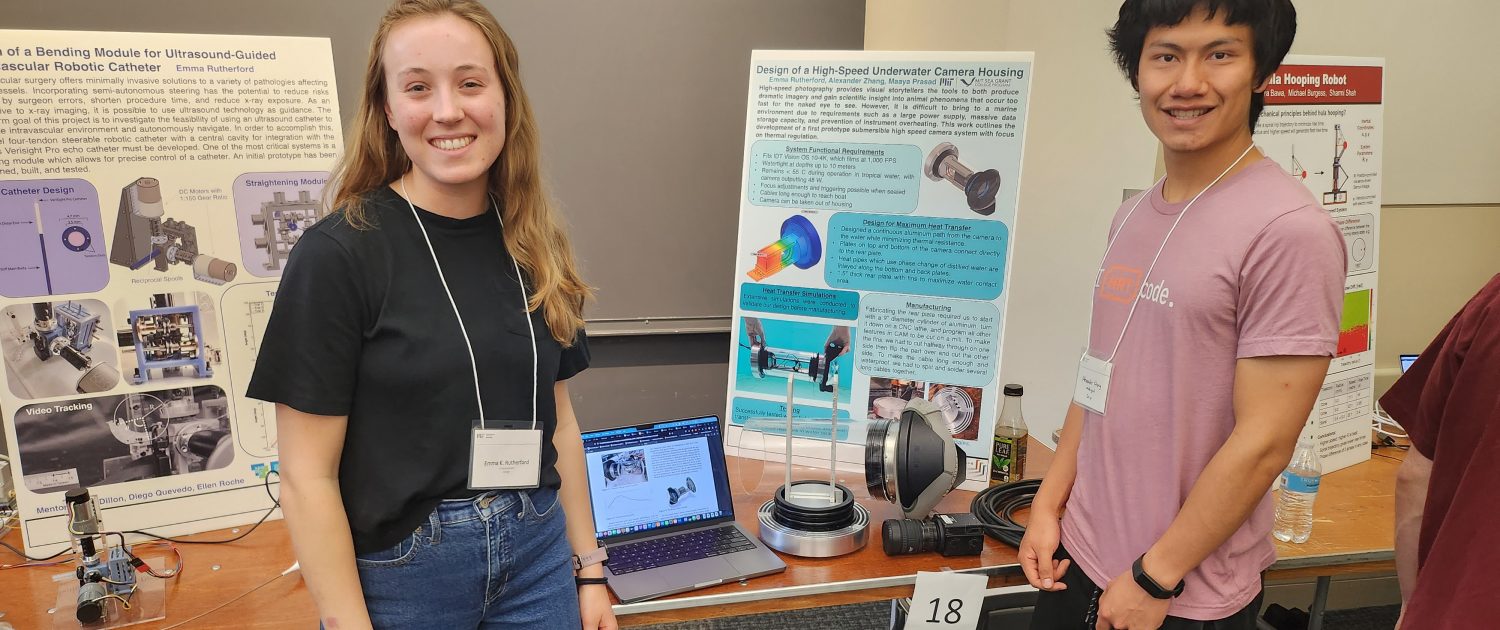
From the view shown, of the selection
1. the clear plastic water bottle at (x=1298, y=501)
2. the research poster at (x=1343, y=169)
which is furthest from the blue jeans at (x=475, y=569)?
the research poster at (x=1343, y=169)

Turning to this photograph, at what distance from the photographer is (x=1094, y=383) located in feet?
4.51

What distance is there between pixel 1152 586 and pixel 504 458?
100 centimetres

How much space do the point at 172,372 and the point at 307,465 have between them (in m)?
1.02

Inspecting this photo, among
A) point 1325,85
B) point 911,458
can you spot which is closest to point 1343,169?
point 1325,85

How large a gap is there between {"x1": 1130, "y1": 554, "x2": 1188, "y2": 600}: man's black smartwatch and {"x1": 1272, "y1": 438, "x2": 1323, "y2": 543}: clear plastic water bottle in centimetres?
77

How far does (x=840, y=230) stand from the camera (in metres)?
2.22

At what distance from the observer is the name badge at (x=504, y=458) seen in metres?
1.15

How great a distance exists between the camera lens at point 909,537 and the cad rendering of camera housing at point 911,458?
7cm

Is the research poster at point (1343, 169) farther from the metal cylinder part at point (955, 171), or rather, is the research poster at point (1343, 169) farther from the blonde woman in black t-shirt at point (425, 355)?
the blonde woman in black t-shirt at point (425, 355)

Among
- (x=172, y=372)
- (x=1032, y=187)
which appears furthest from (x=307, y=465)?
(x=1032, y=187)

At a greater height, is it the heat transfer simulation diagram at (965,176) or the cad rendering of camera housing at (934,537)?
the heat transfer simulation diagram at (965,176)

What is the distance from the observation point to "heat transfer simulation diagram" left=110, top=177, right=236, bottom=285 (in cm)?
174

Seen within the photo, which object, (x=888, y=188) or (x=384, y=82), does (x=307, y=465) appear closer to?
(x=384, y=82)

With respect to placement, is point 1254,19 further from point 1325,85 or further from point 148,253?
point 148,253
